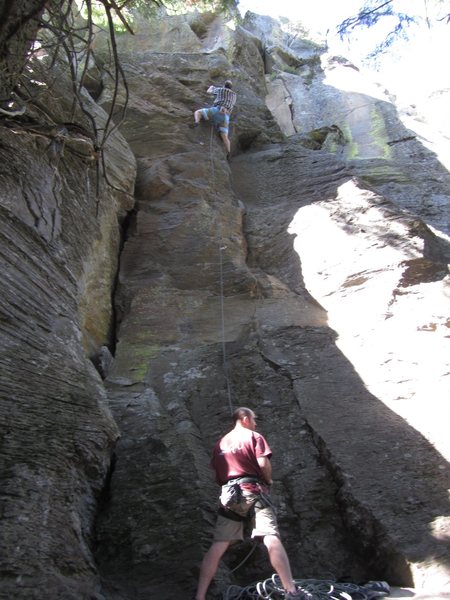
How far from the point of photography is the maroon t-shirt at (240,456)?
14.2 ft

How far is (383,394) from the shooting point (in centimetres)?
576

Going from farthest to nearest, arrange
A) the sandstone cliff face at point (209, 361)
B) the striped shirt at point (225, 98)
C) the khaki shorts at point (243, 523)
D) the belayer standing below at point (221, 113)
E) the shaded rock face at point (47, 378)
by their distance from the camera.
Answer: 1. the striped shirt at point (225, 98)
2. the belayer standing below at point (221, 113)
3. the sandstone cliff face at point (209, 361)
4. the khaki shorts at point (243, 523)
5. the shaded rock face at point (47, 378)

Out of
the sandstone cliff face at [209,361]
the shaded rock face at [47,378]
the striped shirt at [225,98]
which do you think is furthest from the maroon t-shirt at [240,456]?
the striped shirt at [225,98]

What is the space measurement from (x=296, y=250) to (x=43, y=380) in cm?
529

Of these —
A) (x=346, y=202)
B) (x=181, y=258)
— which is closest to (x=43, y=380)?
(x=181, y=258)

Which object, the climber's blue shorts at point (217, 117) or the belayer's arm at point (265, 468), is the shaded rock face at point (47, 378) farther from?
the climber's blue shorts at point (217, 117)

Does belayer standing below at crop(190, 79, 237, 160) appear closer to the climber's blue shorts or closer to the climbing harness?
the climber's blue shorts

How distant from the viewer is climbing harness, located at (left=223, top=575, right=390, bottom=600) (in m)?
3.79

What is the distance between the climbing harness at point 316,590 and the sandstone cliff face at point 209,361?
0.91 feet

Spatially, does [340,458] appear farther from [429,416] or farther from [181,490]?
[181,490]

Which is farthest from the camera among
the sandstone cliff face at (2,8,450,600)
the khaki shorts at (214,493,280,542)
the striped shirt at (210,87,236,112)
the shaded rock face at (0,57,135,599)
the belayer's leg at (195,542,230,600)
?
the striped shirt at (210,87,236,112)

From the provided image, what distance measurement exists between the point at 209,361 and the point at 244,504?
261 centimetres

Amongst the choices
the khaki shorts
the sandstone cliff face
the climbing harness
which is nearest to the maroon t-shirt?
the khaki shorts

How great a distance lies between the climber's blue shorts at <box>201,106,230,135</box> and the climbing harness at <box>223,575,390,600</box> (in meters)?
9.30
